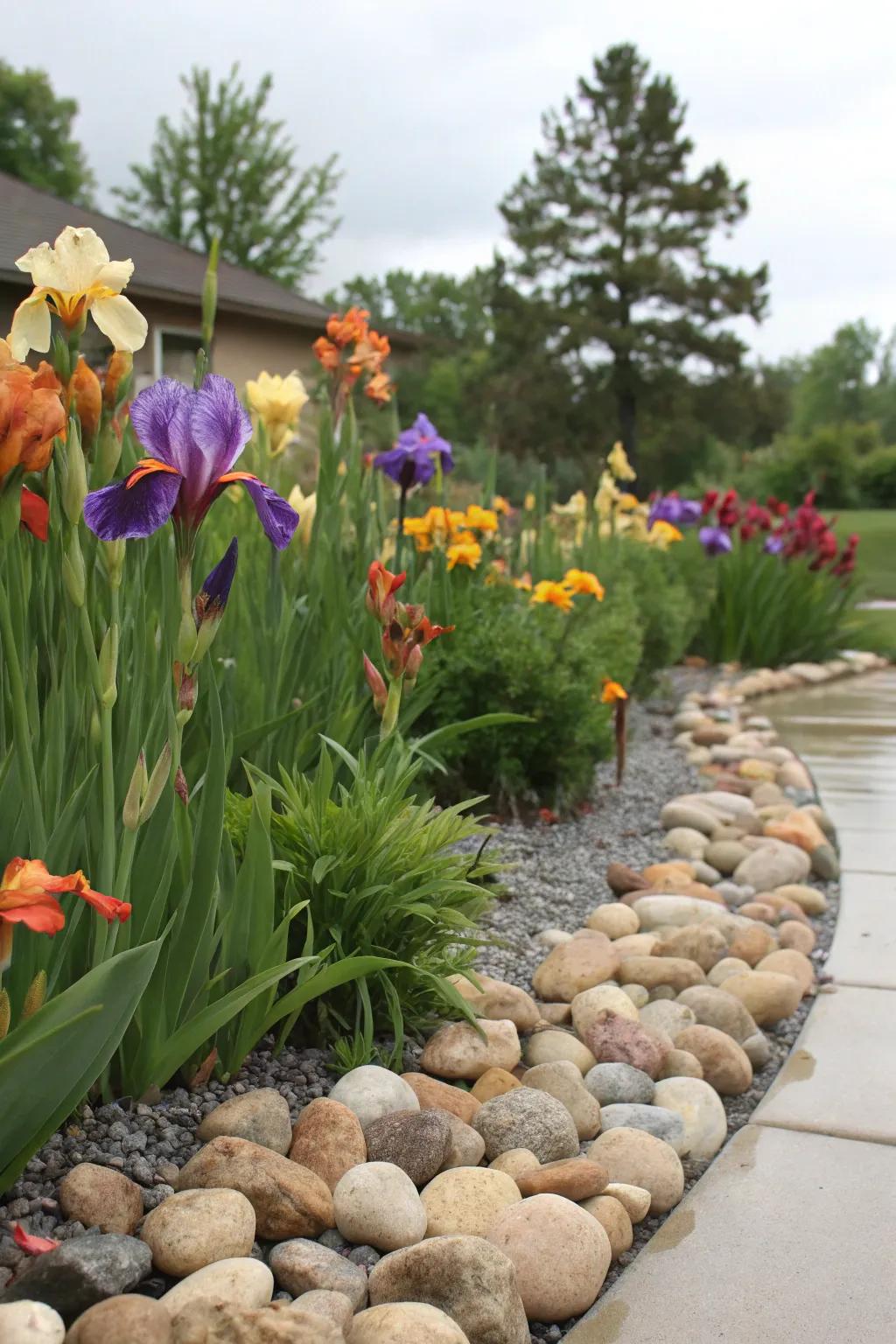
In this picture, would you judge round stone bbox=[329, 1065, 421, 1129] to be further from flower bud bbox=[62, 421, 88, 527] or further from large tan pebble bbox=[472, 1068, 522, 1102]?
flower bud bbox=[62, 421, 88, 527]

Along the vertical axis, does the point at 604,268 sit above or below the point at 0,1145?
above

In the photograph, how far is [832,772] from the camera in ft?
16.5

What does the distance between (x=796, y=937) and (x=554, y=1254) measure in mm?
1587

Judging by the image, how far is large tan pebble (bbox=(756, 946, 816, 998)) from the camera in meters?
2.77

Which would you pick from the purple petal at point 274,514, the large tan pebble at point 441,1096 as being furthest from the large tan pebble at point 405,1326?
the purple petal at point 274,514

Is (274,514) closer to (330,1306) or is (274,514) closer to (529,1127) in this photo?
(330,1306)

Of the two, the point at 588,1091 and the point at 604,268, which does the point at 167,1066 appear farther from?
the point at 604,268

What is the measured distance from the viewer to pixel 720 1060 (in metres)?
2.34

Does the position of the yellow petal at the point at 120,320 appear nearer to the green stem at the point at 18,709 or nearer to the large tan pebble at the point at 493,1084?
the green stem at the point at 18,709

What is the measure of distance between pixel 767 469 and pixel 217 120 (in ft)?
47.7

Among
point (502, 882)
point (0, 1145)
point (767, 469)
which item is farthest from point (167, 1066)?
point (767, 469)

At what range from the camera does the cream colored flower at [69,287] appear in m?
1.53

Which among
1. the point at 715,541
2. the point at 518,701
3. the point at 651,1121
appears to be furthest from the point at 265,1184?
the point at 715,541

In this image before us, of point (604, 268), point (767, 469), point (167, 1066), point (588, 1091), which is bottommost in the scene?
point (588, 1091)
